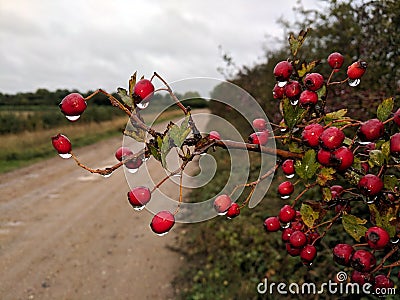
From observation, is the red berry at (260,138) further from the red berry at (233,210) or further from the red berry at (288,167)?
the red berry at (233,210)

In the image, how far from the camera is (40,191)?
808 cm

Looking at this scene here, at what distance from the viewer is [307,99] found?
1059 millimetres

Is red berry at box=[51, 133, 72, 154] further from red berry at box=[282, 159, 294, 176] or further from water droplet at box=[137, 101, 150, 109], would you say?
red berry at box=[282, 159, 294, 176]

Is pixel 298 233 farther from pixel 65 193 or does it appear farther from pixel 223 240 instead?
pixel 65 193

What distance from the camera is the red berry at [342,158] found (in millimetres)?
921

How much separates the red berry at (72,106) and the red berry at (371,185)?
2.36ft

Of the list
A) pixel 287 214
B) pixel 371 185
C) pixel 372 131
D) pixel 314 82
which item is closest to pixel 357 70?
pixel 314 82

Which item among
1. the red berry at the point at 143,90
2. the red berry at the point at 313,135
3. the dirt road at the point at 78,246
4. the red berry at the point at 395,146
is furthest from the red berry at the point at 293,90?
the dirt road at the point at 78,246

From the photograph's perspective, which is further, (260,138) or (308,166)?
(260,138)

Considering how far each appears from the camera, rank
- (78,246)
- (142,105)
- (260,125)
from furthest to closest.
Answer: (78,246) → (260,125) → (142,105)

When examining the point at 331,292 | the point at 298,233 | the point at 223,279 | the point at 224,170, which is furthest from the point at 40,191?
the point at 298,233

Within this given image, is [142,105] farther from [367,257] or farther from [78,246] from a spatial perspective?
[78,246]

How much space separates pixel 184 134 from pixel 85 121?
59.9 feet

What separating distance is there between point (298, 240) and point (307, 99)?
1.42 ft
